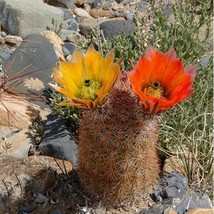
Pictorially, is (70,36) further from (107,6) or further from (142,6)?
(142,6)

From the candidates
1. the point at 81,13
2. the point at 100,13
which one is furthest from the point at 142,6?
the point at 81,13

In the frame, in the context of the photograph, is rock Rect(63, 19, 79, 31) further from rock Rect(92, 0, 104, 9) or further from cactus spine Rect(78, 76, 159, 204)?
cactus spine Rect(78, 76, 159, 204)

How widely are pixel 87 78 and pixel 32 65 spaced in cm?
174

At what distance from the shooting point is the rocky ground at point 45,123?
3.18 meters

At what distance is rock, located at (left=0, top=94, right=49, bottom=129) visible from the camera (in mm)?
3965

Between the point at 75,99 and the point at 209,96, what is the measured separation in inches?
65.3

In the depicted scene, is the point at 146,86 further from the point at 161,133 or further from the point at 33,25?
the point at 33,25

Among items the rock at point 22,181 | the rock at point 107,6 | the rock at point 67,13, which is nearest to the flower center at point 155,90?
the rock at point 22,181

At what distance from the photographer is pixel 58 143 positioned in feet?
11.9

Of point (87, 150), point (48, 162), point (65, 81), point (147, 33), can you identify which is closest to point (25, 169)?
point (48, 162)

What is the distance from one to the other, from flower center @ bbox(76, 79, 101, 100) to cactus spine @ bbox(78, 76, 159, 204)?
0.25ft

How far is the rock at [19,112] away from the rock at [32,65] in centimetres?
9

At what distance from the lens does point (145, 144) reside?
279 centimetres

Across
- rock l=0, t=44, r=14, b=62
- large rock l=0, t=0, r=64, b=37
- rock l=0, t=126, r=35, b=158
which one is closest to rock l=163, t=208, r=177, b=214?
rock l=0, t=126, r=35, b=158
